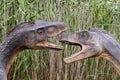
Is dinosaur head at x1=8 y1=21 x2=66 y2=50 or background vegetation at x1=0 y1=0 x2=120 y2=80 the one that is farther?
background vegetation at x1=0 y1=0 x2=120 y2=80

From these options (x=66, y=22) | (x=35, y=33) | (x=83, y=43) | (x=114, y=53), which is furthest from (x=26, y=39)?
(x=66, y=22)

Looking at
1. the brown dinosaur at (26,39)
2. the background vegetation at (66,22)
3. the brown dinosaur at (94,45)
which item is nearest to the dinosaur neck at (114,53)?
the brown dinosaur at (94,45)

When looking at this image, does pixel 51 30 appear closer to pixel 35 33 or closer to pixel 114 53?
pixel 35 33

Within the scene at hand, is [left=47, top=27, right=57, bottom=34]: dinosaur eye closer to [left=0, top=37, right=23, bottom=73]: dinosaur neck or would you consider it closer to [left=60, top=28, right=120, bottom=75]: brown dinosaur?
[left=60, top=28, right=120, bottom=75]: brown dinosaur

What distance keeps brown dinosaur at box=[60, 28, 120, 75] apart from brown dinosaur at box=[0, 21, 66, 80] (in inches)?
2.8

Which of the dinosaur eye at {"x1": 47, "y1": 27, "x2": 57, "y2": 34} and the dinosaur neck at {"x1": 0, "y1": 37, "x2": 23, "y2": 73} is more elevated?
the dinosaur eye at {"x1": 47, "y1": 27, "x2": 57, "y2": 34}

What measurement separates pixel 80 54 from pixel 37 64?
79 centimetres

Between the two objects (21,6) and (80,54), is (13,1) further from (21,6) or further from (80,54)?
(80,54)

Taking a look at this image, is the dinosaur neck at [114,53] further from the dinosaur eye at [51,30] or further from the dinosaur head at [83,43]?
the dinosaur eye at [51,30]

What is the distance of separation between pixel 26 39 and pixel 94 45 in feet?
1.14

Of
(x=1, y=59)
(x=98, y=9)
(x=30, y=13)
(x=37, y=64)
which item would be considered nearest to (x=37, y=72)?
(x=37, y=64)

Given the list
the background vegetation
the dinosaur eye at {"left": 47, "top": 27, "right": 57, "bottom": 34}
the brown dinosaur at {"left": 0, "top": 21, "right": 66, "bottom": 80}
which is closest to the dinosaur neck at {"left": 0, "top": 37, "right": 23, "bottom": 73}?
the brown dinosaur at {"left": 0, "top": 21, "right": 66, "bottom": 80}

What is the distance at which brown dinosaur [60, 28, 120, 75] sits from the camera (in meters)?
2.17

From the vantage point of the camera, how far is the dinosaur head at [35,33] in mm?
2162
